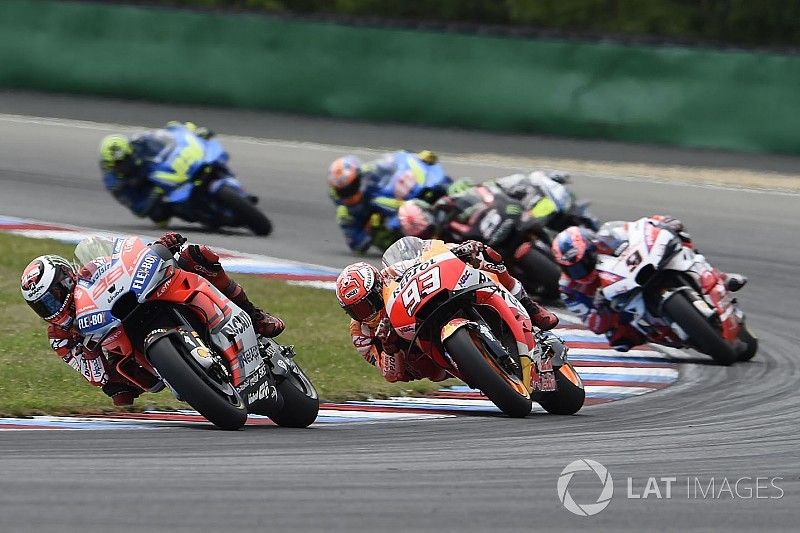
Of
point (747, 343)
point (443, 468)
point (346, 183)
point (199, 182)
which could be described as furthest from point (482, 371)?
point (199, 182)

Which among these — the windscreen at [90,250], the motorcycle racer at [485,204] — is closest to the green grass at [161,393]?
the windscreen at [90,250]

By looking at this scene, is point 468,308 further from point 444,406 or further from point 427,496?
point 427,496

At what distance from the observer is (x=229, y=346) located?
27.0 ft

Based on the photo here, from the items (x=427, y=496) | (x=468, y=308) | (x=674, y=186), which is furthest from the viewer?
(x=674, y=186)

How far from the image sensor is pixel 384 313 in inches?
356

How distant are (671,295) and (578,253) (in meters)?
0.96

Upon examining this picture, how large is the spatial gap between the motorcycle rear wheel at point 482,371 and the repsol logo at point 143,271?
5.10ft

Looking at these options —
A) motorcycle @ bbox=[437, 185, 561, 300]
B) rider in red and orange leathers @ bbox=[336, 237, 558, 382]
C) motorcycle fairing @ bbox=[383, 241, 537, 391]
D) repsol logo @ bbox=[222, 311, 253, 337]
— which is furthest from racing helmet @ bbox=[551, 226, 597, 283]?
repsol logo @ bbox=[222, 311, 253, 337]

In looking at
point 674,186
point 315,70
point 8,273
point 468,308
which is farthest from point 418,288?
point 315,70

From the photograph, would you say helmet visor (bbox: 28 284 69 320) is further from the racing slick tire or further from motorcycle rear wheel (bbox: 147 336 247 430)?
the racing slick tire

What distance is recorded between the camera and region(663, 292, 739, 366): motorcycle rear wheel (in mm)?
11031

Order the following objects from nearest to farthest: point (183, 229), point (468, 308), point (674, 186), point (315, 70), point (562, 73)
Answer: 1. point (468, 308)
2. point (183, 229)
3. point (674, 186)
4. point (562, 73)
5. point (315, 70)

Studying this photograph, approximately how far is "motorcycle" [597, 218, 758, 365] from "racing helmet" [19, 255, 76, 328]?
4.66m

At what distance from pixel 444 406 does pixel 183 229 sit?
8212mm
